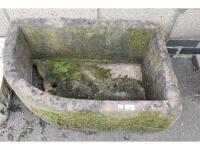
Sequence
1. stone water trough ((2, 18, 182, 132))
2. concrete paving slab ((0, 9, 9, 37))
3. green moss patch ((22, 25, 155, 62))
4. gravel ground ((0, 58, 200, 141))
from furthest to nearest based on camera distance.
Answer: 1. concrete paving slab ((0, 9, 9, 37))
2. gravel ground ((0, 58, 200, 141))
3. green moss patch ((22, 25, 155, 62))
4. stone water trough ((2, 18, 182, 132))

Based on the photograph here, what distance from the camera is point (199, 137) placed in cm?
243

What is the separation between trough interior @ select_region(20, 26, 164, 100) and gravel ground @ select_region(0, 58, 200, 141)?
0.95 feet

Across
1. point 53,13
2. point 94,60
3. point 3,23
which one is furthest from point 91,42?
point 3,23

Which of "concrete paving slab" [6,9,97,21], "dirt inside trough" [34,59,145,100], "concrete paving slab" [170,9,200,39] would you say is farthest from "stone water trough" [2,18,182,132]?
"concrete paving slab" [170,9,200,39]

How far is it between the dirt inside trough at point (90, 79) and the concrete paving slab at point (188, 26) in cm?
52

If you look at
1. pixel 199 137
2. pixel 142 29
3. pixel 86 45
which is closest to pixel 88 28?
pixel 86 45

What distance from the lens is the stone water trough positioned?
185 centimetres

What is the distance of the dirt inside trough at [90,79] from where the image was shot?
236cm

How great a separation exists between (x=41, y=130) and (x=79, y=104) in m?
0.70

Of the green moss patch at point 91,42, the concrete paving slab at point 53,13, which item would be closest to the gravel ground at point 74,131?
the green moss patch at point 91,42

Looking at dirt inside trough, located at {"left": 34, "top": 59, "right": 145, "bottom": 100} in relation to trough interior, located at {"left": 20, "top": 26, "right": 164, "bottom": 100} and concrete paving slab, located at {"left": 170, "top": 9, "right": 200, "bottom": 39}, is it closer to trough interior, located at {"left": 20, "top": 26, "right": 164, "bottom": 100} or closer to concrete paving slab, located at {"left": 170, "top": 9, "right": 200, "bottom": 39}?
trough interior, located at {"left": 20, "top": 26, "right": 164, "bottom": 100}

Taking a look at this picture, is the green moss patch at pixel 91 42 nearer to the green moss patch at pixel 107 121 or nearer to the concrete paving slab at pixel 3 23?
the concrete paving slab at pixel 3 23

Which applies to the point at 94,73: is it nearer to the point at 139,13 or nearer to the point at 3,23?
the point at 139,13
